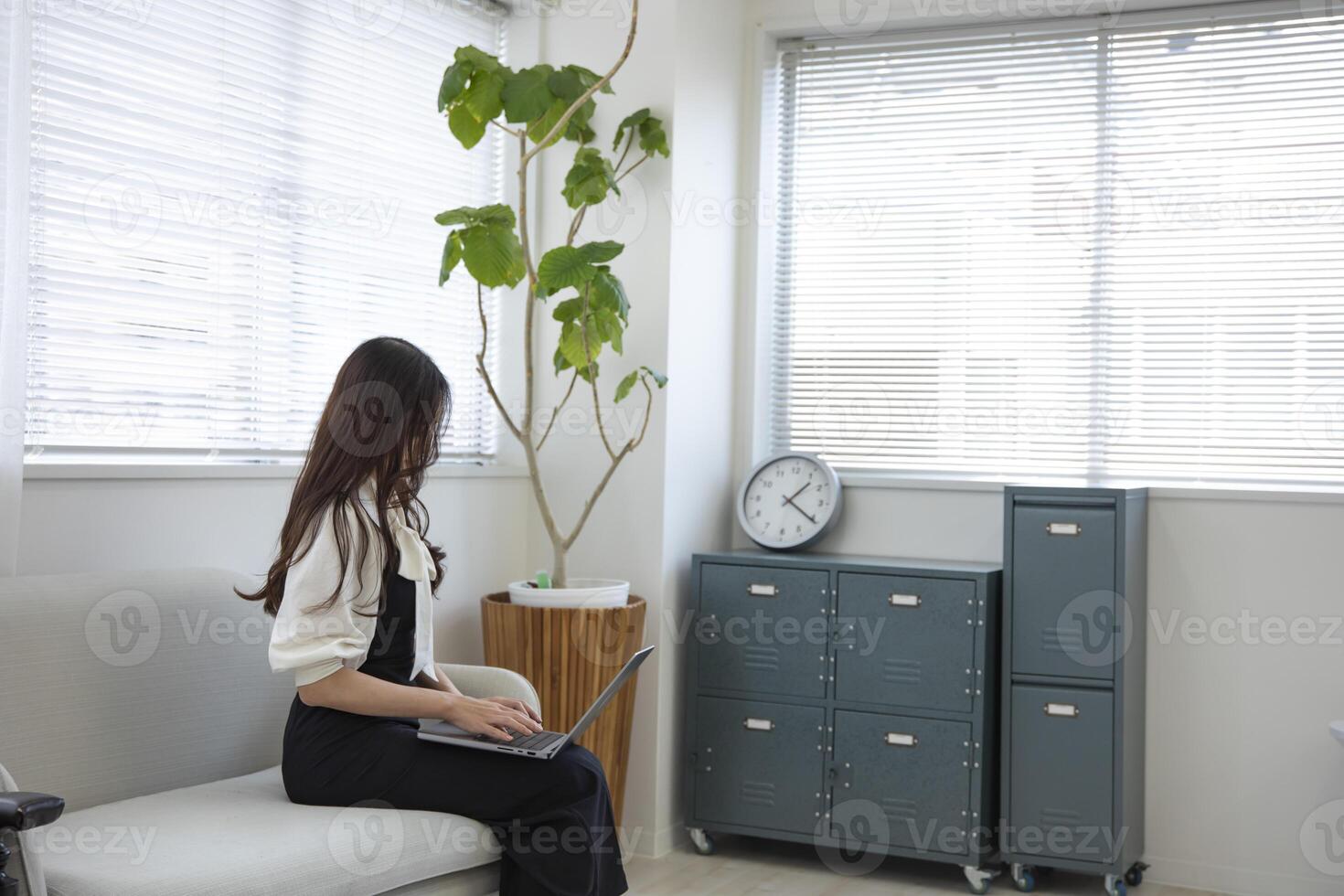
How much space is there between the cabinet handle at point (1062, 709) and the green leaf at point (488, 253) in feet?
5.69

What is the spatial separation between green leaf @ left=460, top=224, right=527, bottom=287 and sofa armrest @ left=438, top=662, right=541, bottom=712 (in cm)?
105

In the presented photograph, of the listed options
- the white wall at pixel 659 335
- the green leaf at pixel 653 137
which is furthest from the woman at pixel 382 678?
the green leaf at pixel 653 137

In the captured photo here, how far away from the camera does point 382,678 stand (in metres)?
2.36

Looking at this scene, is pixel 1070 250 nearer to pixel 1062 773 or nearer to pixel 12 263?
pixel 1062 773

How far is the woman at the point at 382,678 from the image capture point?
2.24 m

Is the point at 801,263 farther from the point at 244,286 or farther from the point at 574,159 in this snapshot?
the point at 244,286

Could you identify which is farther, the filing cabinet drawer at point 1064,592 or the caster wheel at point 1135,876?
the caster wheel at point 1135,876

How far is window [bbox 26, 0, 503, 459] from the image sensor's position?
8.62ft

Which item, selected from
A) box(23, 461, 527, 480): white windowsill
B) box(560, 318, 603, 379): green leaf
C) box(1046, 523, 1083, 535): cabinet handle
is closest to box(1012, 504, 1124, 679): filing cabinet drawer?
box(1046, 523, 1083, 535): cabinet handle

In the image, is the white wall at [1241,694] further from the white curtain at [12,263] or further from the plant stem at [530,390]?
the white curtain at [12,263]

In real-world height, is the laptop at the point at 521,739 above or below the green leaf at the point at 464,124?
below

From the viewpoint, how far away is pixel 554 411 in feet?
11.7

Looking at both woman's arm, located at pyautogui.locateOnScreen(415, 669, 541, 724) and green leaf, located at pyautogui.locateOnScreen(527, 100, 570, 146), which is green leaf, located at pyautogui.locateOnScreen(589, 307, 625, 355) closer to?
green leaf, located at pyautogui.locateOnScreen(527, 100, 570, 146)

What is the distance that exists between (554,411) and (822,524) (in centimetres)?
82
